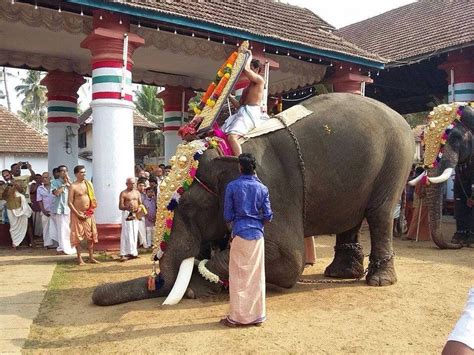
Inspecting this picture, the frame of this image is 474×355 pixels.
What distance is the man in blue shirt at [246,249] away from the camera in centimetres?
402

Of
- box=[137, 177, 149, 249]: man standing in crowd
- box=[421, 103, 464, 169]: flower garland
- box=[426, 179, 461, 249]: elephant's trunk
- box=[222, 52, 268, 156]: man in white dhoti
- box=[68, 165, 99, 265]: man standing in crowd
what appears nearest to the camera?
box=[222, 52, 268, 156]: man in white dhoti

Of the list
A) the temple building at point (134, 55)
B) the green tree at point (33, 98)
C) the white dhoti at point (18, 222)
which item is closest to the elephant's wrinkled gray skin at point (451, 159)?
the temple building at point (134, 55)

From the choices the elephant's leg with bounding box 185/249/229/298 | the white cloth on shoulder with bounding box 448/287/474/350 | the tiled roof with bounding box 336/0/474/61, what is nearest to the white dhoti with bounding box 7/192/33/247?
the elephant's leg with bounding box 185/249/229/298

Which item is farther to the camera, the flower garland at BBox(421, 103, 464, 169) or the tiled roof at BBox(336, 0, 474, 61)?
the tiled roof at BBox(336, 0, 474, 61)

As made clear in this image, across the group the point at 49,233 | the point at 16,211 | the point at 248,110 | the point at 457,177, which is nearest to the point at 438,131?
the point at 457,177

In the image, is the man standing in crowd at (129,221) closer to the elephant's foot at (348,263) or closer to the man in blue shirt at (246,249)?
the elephant's foot at (348,263)

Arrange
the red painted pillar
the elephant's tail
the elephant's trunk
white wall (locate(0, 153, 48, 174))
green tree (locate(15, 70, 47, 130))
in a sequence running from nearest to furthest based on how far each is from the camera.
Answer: the elephant's tail, the elephant's trunk, the red painted pillar, white wall (locate(0, 153, 48, 174)), green tree (locate(15, 70, 47, 130))

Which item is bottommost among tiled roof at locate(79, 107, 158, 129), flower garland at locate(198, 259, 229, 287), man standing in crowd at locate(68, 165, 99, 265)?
flower garland at locate(198, 259, 229, 287)

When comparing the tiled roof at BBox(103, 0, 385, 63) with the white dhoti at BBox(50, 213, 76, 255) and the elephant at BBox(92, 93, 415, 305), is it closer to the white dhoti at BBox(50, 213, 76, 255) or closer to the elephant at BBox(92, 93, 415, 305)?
the white dhoti at BBox(50, 213, 76, 255)

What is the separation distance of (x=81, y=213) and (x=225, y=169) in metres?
3.26

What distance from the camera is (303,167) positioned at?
5.03m

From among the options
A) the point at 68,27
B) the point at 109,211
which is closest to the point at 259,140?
the point at 109,211

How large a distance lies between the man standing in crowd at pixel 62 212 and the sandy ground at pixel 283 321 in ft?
7.58

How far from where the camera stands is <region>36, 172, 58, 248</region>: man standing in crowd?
876cm
